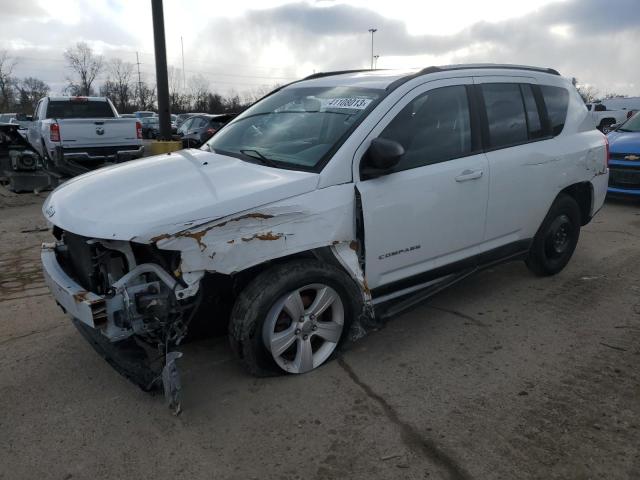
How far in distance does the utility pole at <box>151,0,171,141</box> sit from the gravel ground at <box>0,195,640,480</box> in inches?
253

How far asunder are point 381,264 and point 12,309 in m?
3.14

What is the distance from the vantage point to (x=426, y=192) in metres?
3.50

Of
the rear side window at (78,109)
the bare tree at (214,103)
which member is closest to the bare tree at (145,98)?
the bare tree at (214,103)

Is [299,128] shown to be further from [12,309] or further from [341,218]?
[12,309]

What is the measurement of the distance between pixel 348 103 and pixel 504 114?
4.71 feet

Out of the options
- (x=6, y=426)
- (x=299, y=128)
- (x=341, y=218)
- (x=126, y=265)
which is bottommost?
(x=6, y=426)

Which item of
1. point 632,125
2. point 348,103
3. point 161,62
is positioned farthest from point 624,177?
point 161,62

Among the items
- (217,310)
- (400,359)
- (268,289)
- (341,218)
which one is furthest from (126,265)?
(400,359)

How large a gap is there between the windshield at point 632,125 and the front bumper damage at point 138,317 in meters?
9.03

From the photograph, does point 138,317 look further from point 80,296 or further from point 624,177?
point 624,177

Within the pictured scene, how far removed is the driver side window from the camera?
3475 millimetres

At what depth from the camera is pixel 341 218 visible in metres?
3.14

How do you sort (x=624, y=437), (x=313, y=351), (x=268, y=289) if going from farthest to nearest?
(x=313, y=351), (x=268, y=289), (x=624, y=437)

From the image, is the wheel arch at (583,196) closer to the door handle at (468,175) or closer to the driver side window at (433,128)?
the door handle at (468,175)
